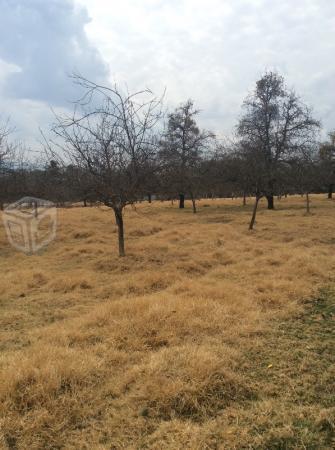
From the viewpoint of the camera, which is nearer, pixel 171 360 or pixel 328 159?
pixel 171 360

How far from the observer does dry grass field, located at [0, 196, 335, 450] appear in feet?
8.21

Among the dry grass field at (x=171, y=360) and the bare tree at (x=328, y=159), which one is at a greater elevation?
the bare tree at (x=328, y=159)

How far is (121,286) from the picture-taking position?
21.6 ft

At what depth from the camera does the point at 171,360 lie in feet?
11.2

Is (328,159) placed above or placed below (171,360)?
above

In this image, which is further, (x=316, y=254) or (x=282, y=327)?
(x=316, y=254)

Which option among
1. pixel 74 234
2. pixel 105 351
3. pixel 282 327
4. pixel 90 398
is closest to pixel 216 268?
pixel 282 327

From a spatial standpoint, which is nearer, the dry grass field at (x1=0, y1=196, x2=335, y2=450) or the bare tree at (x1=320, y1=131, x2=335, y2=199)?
the dry grass field at (x1=0, y1=196, x2=335, y2=450)

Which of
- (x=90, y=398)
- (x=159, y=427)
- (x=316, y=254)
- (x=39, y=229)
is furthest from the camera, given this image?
(x=39, y=229)

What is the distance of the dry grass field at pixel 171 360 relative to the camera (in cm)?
250

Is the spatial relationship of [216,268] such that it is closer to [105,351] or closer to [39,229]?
[105,351]

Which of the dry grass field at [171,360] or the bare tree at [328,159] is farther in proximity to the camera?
the bare tree at [328,159]

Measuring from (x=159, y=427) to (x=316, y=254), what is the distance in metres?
7.46

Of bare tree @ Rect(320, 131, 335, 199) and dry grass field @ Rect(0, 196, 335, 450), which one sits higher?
bare tree @ Rect(320, 131, 335, 199)
